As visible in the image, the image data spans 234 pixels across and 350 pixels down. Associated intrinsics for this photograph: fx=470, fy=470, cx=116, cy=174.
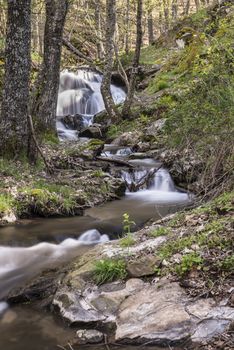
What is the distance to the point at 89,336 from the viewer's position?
167 inches

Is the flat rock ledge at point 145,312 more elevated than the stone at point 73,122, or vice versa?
the stone at point 73,122

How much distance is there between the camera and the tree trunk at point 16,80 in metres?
9.38

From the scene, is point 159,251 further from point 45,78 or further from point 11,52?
point 45,78

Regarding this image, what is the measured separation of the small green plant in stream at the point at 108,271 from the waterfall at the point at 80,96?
1437 cm

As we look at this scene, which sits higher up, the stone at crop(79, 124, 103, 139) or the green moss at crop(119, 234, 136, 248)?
the stone at crop(79, 124, 103, 139)

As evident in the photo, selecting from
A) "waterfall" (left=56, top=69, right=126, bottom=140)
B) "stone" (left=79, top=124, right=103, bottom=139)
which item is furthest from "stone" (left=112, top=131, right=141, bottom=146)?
"waterfall" (left=56, top=69, right=126, bottom=140)

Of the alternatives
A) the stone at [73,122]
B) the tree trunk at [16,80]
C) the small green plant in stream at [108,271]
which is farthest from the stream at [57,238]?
the stone at [73,122]

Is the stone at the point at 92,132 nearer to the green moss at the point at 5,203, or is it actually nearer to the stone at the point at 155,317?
the green moss at the point at 5,203

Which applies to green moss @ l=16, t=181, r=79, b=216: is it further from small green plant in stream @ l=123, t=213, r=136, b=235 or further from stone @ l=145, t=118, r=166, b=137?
stone @ l=145, t=118, r=166, b=137

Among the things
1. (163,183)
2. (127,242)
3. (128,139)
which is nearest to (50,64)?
(128,139)

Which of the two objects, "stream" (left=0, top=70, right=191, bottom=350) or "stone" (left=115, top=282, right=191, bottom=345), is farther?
"stream" (left=0, top=70, right=191, bottom=350)

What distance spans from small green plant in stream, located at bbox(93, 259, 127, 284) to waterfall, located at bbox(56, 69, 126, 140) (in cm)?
1437

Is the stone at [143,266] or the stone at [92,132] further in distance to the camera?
the stone at [92,132]

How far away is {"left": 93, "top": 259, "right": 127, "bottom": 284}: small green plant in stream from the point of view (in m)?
4.96
